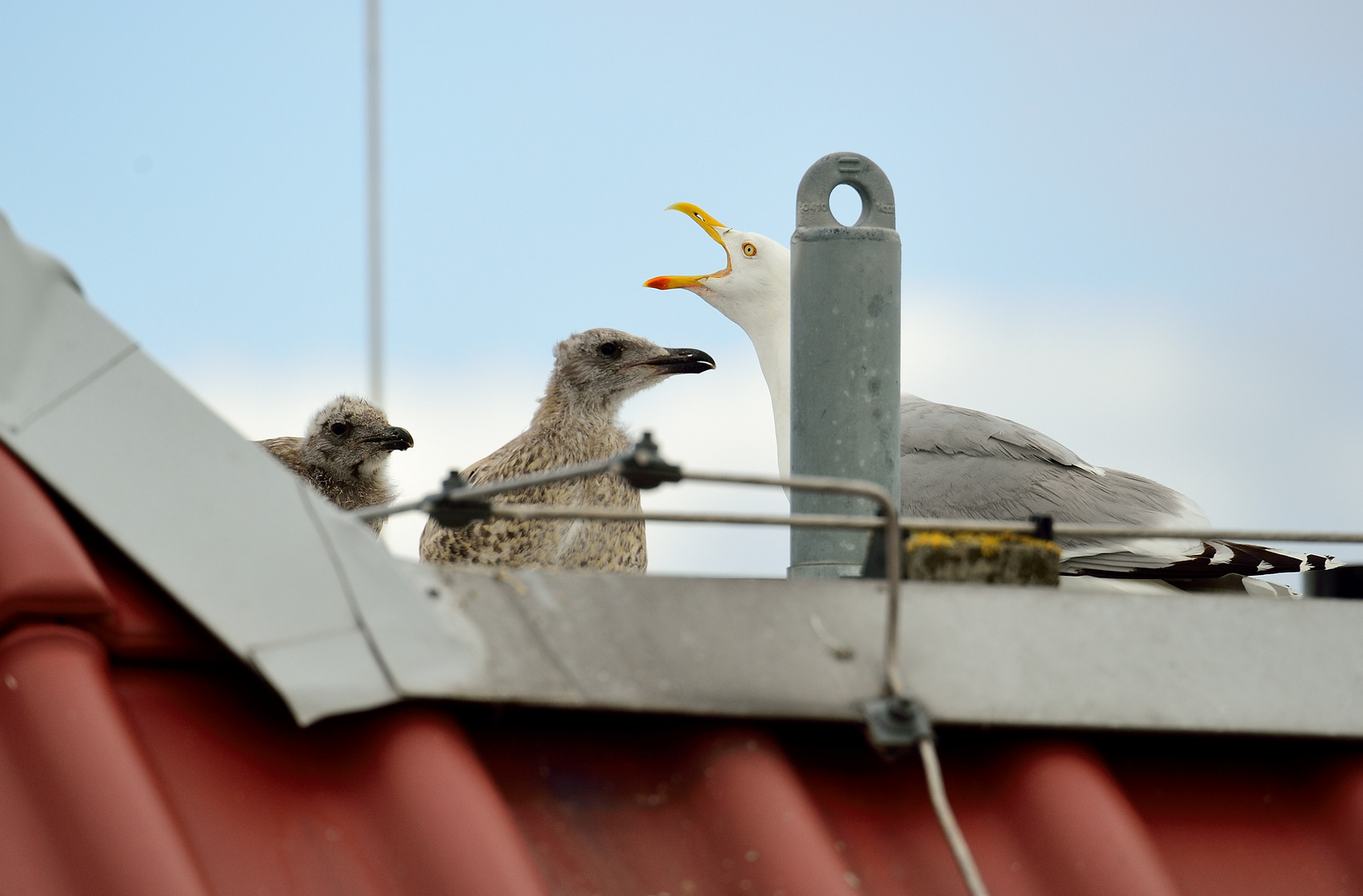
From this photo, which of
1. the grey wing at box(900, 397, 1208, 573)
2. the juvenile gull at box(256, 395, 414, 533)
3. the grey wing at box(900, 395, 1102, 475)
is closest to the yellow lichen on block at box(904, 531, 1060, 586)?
the grey wing at box(900, 397, 1208, 573)

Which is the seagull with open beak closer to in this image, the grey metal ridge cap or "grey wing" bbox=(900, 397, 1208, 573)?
"grey wing" bbox=(900, 397, 1208, 573)

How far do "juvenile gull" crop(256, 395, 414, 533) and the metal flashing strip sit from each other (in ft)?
14.3

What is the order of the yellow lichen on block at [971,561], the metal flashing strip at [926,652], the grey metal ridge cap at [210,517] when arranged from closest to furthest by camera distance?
the grey metal ridge cap at [210,517]
the metal flashing strip at [926,652]
the yellow lichen on block at [971,561]

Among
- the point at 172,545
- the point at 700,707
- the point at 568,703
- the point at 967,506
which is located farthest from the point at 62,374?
the point at 967,506

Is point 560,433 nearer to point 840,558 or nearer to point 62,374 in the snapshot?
point 840,558

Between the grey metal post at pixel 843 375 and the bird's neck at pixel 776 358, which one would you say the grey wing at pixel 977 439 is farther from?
the grey metal post at pixel 843 375

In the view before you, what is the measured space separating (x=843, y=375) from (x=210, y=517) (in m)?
1.63

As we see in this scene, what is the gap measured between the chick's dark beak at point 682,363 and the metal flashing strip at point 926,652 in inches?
160

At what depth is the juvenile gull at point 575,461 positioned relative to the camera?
500cm

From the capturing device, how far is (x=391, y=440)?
626 cm


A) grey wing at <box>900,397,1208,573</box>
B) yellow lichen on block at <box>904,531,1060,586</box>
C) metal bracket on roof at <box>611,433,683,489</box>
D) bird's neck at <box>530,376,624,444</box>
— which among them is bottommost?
grey wing at <box>900,397,1208,573</box>

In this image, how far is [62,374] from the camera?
1776 millimetres

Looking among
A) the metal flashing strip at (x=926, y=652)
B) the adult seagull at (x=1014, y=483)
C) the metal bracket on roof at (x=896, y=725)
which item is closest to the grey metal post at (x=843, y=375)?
the metal flashing strip at (x=926, y=652)

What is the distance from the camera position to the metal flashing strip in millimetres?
1789
